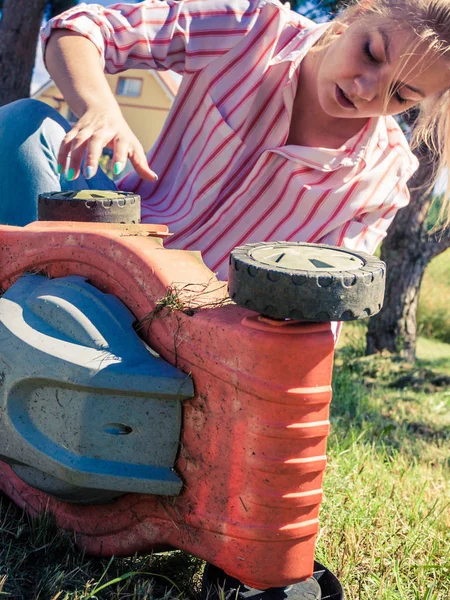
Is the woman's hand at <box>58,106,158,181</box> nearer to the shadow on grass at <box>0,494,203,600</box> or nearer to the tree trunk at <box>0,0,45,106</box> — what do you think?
the shadow on grass at <box>0,494,203,600</box>

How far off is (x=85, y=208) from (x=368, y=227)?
1.00m

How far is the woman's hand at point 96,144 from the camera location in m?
1.50

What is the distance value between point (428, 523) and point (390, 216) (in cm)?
A: 97

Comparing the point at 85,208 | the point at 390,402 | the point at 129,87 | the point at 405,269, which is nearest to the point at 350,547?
the point at 85,208

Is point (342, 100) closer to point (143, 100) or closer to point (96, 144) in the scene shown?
point (96, 144)

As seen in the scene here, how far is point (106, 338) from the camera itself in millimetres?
1355

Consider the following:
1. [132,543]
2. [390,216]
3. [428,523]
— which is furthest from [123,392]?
[390,216]

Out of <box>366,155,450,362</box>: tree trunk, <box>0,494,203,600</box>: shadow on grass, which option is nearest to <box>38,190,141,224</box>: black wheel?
<box>0,494,203,600</box>: shadow on grass

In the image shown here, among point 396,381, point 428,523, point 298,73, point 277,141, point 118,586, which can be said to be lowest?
point 396,381

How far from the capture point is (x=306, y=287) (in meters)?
1.17

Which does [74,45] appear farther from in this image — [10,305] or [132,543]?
[132,543]

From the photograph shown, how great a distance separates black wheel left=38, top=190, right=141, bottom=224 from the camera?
1.61m

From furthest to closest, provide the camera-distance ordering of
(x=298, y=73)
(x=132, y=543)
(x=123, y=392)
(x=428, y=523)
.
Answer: (x=298, y=73) → (x=428, y=523) → (x=132, y=543) → (x=123, y=392)

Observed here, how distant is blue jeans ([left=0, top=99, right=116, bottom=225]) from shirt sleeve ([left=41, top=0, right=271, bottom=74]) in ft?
0.85
